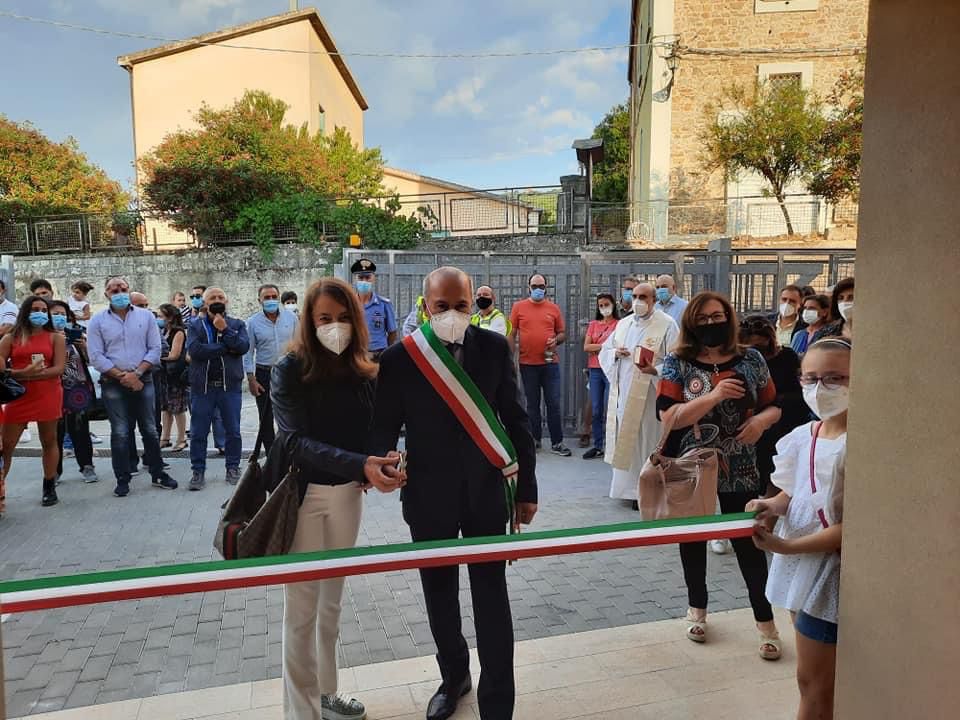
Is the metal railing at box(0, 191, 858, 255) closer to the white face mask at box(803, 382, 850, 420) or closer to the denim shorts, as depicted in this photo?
the white face mask at box(803, 382, 850, 420)

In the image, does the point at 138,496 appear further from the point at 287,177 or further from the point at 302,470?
the point at 287,177

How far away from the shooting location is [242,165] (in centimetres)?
1769

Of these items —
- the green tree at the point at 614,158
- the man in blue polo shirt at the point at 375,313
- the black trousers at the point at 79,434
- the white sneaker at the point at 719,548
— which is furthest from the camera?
the green tree at the point at 614,158

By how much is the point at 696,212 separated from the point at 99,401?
56.0 feet

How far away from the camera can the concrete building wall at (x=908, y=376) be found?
1711 millimetres

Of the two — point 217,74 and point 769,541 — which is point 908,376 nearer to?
point 769,541

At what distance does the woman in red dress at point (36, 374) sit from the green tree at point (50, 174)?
56.3 feet

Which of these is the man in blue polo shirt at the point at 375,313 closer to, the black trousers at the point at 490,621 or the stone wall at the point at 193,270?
the black trousers at the point at 490,621

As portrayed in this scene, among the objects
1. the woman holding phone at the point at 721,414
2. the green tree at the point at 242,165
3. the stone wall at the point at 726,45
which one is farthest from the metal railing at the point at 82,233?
the woman holding phone at the point at 721,414

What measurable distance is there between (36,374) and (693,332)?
5.68 m

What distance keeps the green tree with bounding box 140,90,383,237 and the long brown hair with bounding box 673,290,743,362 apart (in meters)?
15.5

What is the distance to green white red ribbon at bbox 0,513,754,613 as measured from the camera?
222 cm

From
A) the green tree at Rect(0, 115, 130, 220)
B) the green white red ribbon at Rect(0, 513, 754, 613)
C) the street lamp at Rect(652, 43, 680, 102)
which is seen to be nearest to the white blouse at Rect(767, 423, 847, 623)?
the green white red ribbon at Rect(0, 513, 754, 613)

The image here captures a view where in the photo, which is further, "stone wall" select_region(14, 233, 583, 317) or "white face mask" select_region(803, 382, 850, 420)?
"stone wall" select_region(14, 233, 583, 317)
